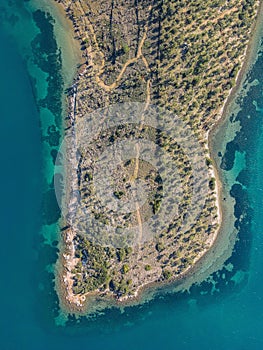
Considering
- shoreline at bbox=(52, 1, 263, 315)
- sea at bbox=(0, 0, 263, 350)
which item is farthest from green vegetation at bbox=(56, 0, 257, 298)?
sea at bbox=(0, 0, 263, 350)

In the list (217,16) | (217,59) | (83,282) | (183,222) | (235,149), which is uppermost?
(217,16)

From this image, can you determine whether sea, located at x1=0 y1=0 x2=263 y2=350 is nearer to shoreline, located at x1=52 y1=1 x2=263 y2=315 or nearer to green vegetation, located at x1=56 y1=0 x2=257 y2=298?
shoreline, located at x1=52 y1=1 x2=263 y2=315

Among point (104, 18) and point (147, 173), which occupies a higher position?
point (104, 18)

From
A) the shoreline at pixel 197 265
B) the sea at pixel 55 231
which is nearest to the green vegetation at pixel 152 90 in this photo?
the shoreline at pixel 197 265

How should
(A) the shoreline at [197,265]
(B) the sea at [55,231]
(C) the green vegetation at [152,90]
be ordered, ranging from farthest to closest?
(A) the shoreline at [197,265]
(B) the sea at [55,231]
(C) the green vegetation at [152,90]

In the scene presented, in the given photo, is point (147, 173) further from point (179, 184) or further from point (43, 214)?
point (43, 214)

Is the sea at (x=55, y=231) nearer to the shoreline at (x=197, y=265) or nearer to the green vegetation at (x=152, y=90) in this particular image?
the shoreline at (x=197, y=265)

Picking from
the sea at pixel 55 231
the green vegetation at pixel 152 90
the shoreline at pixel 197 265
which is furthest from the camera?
the shoreline at pixel 197 265

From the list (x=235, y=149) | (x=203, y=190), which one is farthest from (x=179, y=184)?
(x=235, y=149)
